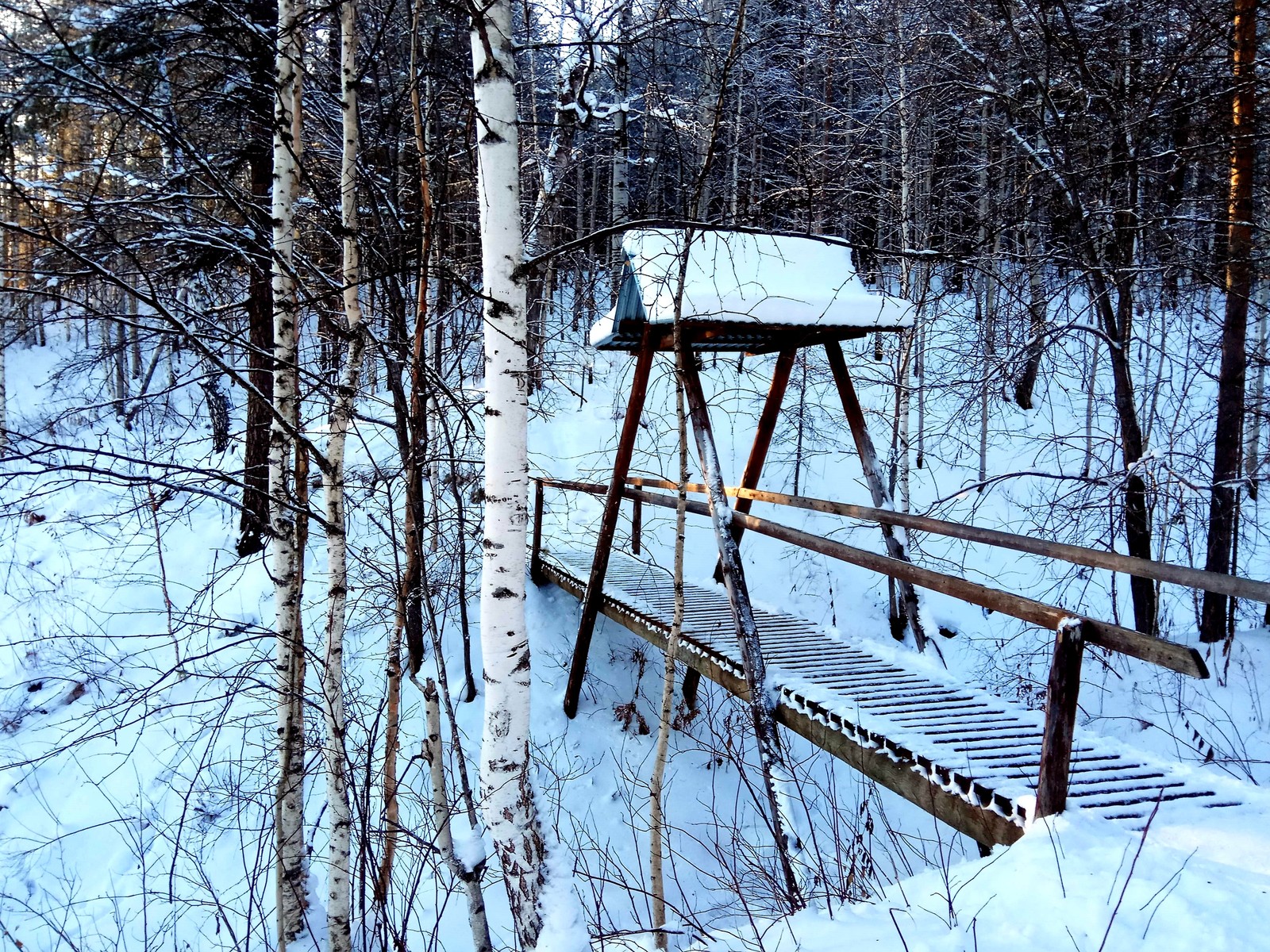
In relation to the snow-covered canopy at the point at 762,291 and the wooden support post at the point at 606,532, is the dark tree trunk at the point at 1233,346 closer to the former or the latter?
the snow-covered canopy at the point at 762,291

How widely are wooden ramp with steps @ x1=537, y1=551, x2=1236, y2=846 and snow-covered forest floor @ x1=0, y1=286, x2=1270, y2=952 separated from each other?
196 mm

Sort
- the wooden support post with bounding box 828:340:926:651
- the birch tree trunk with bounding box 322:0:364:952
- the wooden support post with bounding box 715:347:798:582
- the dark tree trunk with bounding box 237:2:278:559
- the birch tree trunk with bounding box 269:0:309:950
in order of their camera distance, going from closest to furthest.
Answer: the birch tree trunk with bounding box 322:0:364:952, the birch tree trunk with bounding box 269:0:309:950, the dark tree trunk with bounding box 237:2:278:559, the wooden support post with bounding box 828:340:926:651, the wooden support post with bounding box 715:347:798:582

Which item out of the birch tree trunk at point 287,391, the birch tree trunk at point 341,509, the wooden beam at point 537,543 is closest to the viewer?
the birch tree trunk at point 341,509

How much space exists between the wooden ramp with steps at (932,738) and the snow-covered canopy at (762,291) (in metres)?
2.26

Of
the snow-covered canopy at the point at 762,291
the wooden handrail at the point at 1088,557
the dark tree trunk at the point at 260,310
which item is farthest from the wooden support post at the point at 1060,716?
the dark tree trunk at the point at 260,310

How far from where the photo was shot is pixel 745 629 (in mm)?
3816

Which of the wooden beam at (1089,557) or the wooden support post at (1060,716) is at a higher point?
the wooden beam at (1089,557)

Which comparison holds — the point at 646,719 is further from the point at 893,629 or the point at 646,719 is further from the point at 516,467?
the point at 516,467

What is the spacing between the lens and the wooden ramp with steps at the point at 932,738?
252 centimetres

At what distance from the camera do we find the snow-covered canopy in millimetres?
4656

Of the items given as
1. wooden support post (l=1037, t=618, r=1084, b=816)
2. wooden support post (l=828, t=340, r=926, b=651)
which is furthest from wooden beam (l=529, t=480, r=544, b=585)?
wooden support post (l=1037, t=618, r=1084, b=816)

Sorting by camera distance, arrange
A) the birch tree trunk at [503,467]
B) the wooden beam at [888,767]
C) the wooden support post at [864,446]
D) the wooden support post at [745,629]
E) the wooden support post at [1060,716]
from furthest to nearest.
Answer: the wooden support post at [864,446] < the wooden support post at [745,629] < the birch tree trunk at [503,467] < the wooden beam at [888,767] < the wooden support post at [1060,716]

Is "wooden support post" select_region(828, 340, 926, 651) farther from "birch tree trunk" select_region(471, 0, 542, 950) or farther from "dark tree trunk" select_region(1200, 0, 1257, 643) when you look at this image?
"birch tree trunk" select_region(471, 0, 542, 950)

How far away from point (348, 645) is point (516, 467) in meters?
5.16
